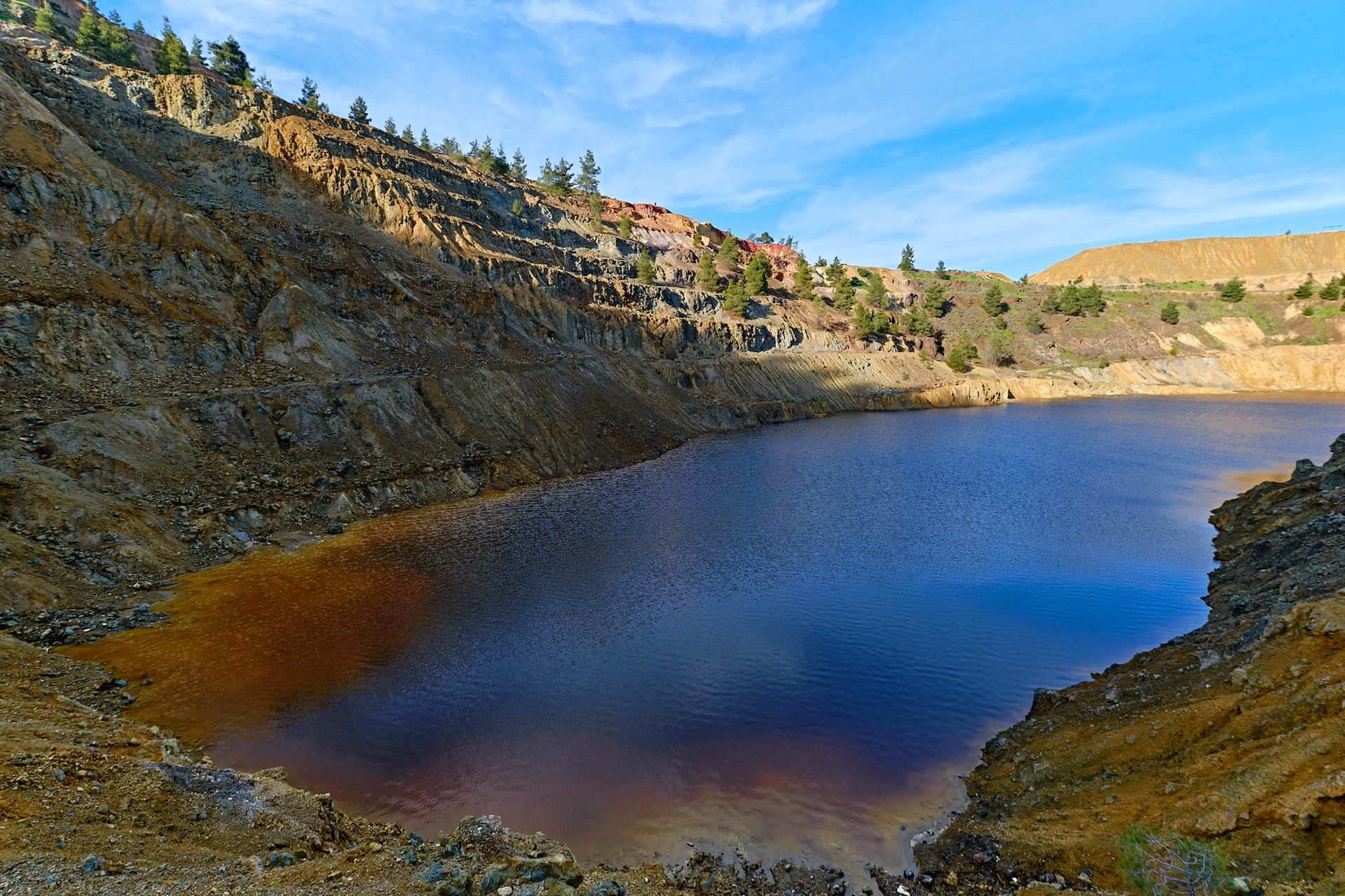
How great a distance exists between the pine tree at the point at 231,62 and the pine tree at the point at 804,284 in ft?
305

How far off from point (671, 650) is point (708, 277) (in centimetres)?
8789

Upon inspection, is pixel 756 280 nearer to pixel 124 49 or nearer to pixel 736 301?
pixel 736 301

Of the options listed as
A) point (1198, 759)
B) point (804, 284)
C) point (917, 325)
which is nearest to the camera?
point (1198, 759)

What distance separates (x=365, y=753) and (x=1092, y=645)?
23.4 metres

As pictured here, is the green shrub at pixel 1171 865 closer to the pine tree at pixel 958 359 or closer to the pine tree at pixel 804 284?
the pine tree at pixel 958 359

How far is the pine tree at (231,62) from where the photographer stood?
254ft

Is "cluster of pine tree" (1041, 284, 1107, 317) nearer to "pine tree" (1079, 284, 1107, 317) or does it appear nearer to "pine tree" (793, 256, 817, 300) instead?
"pine tree" (1079, 284, 1107, 317)

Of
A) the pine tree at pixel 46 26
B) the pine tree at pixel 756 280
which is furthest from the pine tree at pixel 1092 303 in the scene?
the pine tree at pixel 46 26

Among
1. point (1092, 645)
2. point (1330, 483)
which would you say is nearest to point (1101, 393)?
point (1330, 483)

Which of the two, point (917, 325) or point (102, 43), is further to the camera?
point (917, 325)

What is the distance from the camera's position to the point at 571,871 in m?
9.57

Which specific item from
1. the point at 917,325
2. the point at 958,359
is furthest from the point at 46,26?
the point at 958,359

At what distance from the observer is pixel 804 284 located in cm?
11612

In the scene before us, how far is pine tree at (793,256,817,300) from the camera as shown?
115438 millimetres
